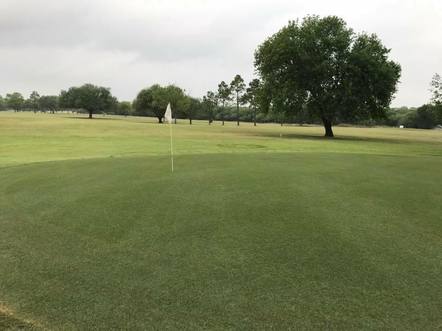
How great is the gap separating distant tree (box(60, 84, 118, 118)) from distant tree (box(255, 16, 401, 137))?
77480 mm

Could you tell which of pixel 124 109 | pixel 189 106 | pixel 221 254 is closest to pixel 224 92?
pixel 189 106

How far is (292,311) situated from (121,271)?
2.76 metres

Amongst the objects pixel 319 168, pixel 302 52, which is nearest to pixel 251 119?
pixel 302 52

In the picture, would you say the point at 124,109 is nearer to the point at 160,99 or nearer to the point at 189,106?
the point at 189,106

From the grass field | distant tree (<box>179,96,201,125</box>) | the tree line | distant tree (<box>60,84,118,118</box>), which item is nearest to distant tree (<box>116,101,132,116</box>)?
distant tree (<box>60,84,118,118</box>)

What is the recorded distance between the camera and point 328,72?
48969mm

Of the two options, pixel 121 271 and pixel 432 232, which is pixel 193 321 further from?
pixel 432 232

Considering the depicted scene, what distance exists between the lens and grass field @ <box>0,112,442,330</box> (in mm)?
5188

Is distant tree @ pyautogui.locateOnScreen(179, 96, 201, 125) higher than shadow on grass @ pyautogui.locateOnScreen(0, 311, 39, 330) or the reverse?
higher

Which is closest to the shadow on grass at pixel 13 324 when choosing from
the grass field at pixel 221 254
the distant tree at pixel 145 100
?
the grass field at pixel 221 254

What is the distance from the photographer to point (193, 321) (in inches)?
197

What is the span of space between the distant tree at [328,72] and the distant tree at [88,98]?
3050 inches

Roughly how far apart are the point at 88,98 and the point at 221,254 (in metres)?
118

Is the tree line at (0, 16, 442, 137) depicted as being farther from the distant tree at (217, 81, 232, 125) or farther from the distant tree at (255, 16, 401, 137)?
the distant tree at (217, 81, 232, 125)
